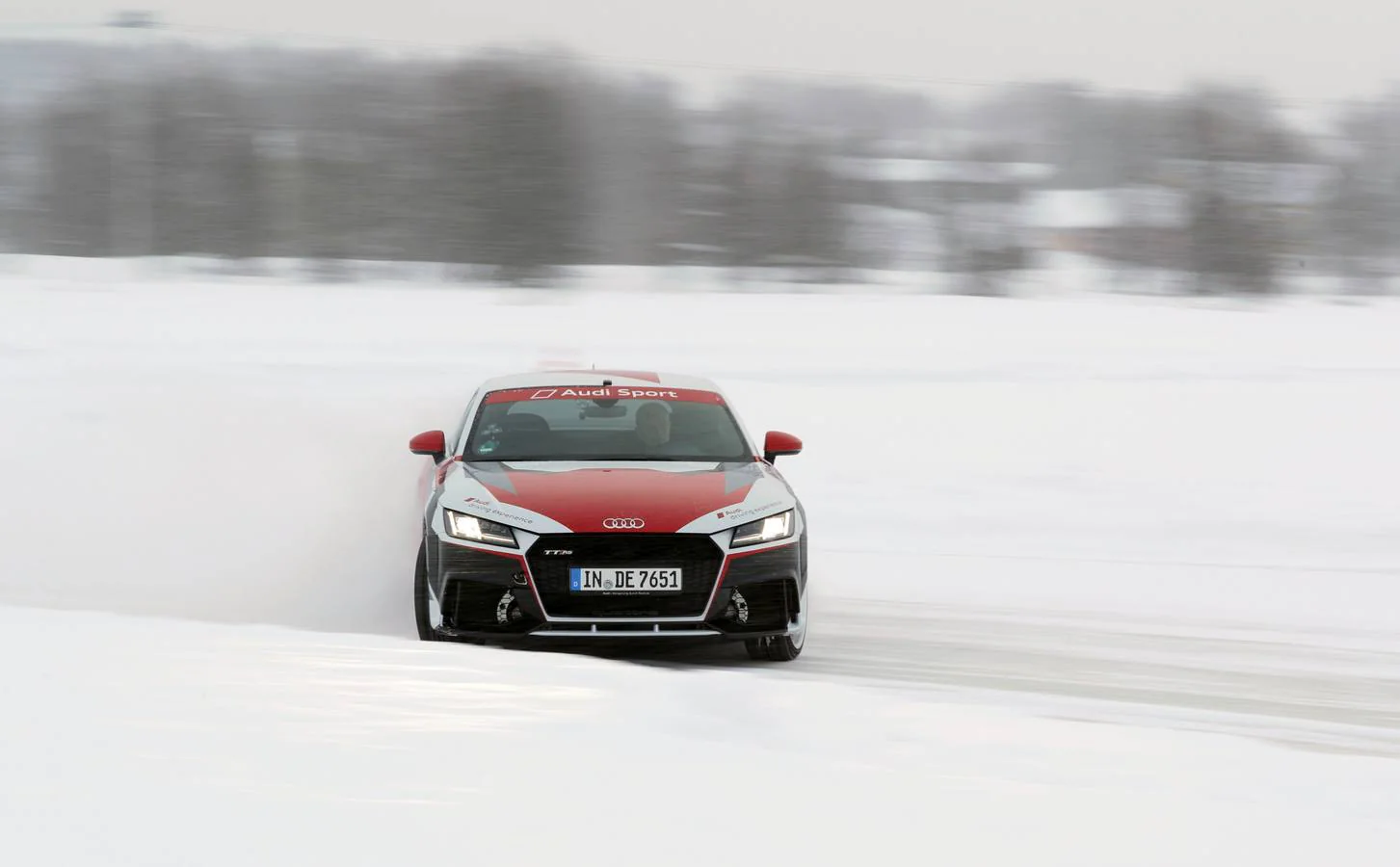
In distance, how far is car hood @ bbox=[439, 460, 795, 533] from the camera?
6.88 metres

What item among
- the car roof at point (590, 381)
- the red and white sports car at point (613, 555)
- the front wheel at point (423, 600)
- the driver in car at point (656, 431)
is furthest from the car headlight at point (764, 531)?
the car roof at point (590, 381)

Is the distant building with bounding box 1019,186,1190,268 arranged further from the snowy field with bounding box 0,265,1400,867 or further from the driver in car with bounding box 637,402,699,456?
the driver in car with bounding box 637,402,699,456

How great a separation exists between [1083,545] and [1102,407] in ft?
21.9

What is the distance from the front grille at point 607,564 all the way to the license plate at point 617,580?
2cm

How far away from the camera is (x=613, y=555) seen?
680cm

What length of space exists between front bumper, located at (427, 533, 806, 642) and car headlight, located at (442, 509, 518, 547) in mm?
47

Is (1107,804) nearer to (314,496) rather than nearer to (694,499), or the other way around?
(694,499)

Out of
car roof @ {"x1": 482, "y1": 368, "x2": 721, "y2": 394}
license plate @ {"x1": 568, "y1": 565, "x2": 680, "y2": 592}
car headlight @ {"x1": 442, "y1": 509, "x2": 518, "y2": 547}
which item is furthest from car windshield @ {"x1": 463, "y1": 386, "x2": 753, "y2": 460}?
license plate @ {"x1": 568, "y1": 565, "x2": 680, "y2": 592}

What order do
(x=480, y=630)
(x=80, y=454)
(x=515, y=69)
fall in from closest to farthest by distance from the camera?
(x=480, y=630) < (x=80, y=454) < (x=515, y=69)

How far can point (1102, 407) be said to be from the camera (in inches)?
699

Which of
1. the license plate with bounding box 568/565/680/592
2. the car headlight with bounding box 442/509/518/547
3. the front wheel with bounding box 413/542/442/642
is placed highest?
the car headlight with bounding box 442/509/518/547

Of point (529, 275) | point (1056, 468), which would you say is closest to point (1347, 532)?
point (1056, 468)

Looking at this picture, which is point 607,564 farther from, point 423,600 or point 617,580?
point 423,600

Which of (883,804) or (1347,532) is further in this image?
(1347,532)
